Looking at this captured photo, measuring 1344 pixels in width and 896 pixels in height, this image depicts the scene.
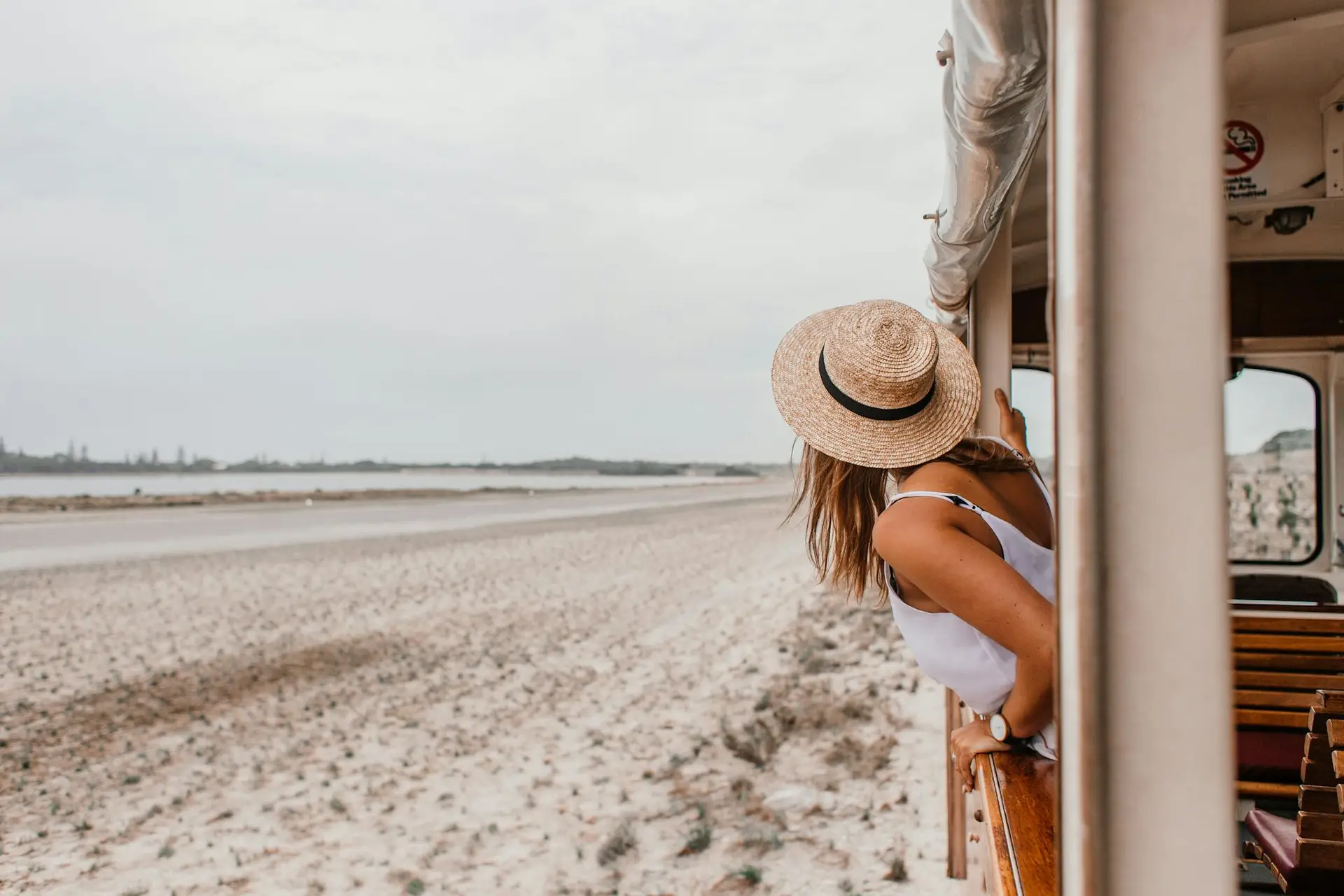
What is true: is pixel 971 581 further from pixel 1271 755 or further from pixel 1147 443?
pixel 1271 755

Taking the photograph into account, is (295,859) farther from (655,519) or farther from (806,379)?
(655,519)

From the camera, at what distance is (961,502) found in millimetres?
1774

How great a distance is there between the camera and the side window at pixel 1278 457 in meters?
6.02

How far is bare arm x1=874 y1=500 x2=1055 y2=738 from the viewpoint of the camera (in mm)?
1585

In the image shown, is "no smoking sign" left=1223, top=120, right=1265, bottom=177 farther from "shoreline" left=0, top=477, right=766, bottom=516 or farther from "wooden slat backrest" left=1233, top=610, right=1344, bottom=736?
"shoreline" left=0, top=477, right=766, bottom=516

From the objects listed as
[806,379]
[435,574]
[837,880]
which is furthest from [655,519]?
[806,379]

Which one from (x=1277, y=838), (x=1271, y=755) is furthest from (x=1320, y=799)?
(x=1271, y=755)

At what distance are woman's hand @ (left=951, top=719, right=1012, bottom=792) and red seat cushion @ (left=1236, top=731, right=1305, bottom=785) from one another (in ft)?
Answer: 5.76

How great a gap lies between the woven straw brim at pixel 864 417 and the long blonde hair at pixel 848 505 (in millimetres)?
94

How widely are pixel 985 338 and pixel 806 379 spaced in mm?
1970

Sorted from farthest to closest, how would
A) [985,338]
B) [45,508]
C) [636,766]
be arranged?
[45,508] → [636,766] → [985,338]

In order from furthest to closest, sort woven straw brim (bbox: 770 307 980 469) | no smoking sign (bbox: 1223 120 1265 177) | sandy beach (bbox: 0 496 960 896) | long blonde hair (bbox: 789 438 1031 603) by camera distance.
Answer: sandy beach (bbox: 0 496 960 896) → no smoking sign (bbox: 1223 120 1265 177) → long blonde hair (bbox: 789 438 1031 603) → woven straw brim (bbox: 770 307 980 469)

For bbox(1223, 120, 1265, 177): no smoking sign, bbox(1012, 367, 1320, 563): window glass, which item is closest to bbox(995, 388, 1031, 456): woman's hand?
bbox(1223, 120, 1265, 177): no smoking sign

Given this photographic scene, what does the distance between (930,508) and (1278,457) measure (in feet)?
18.8
